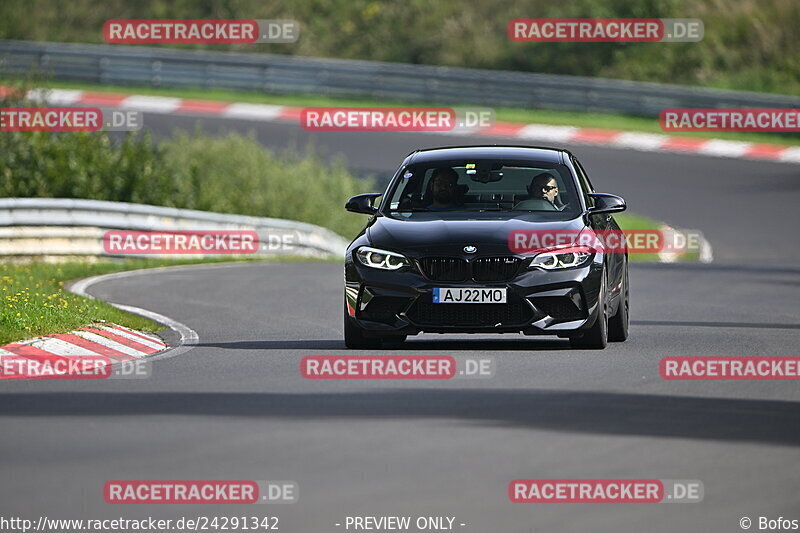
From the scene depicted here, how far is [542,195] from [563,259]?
1.11 metres

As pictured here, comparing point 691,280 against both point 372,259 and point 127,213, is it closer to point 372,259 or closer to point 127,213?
point 127,213

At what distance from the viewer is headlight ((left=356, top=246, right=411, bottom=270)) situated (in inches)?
495

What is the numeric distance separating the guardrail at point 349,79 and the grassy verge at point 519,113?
0.57 feet

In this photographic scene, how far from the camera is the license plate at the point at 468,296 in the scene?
12.4 meters

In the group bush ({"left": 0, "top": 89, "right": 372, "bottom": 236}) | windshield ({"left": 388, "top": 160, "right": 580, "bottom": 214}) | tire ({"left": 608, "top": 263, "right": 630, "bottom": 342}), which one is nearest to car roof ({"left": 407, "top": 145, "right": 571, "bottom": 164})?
windshield ({"left": 388, "top": 160, "right": 580, "bottom": 214})

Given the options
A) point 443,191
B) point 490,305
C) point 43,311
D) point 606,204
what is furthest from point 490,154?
point 43,311

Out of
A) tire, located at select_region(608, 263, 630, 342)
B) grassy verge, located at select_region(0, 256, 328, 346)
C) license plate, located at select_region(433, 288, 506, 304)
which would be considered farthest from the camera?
tire, located at select_region(608, 263, 630, 342)

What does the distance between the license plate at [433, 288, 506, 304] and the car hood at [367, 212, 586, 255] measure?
0.28 meters

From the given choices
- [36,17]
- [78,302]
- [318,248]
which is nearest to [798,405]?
[78,302]

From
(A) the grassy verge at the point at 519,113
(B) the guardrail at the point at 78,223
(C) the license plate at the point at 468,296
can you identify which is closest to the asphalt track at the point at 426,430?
(C) the license plate at the point at 468,296

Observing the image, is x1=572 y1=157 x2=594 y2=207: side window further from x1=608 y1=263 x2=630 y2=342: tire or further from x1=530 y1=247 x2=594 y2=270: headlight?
x1=530 y1=247 x2=594 y2=270: headlight

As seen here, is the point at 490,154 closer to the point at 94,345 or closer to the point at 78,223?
the point at 94,345

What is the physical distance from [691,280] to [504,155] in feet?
29.0

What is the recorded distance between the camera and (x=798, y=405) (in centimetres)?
1019
